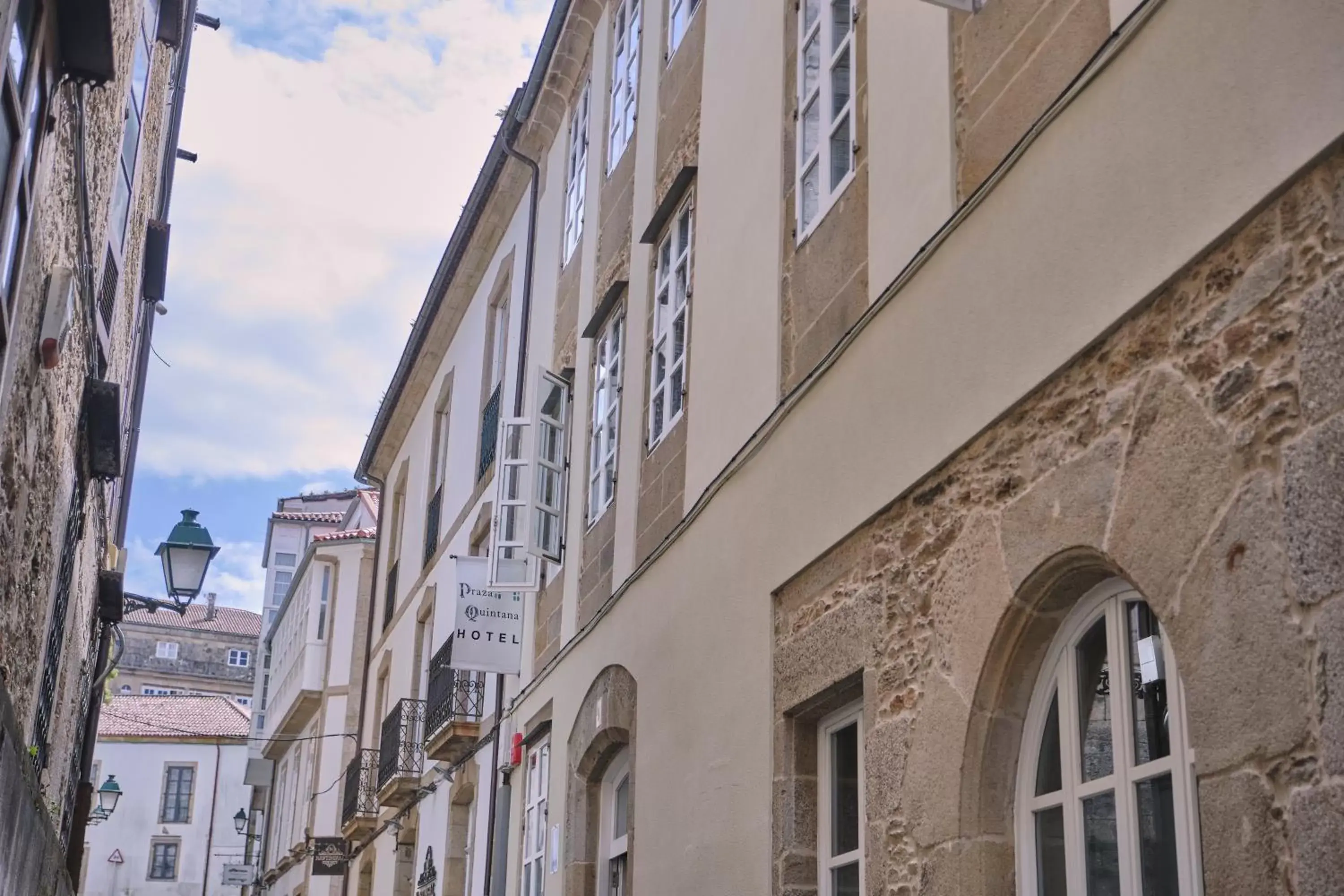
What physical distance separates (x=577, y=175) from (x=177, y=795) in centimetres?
4460

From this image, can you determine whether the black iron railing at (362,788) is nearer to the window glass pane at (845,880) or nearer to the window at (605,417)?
the window at (605,417)

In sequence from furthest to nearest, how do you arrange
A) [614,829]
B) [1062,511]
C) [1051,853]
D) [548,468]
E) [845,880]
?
[548,468], [614,829], [845,880], [1051,853], [1062,511]

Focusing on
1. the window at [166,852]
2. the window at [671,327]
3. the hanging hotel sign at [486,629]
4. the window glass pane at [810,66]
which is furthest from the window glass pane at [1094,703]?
the window at [166,852]

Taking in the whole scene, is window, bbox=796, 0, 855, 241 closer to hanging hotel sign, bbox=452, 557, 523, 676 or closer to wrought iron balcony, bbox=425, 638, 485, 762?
hanging hotel sign, bbox=452, 557, 523, 676

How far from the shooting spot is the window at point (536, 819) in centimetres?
1198

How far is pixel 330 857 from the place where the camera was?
23938 mm

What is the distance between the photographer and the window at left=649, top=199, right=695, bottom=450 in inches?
393

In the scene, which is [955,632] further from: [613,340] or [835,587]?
[613,340]

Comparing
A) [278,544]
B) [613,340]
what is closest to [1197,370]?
[613,340]

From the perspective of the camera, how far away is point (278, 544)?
5262 centimetres

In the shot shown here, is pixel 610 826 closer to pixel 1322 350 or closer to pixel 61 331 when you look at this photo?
pixel 61 331

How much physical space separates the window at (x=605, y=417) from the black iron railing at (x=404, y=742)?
6.30 m

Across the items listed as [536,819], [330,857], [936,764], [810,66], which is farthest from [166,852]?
[936,764]

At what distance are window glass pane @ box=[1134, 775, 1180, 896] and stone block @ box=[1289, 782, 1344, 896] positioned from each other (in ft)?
2.58
